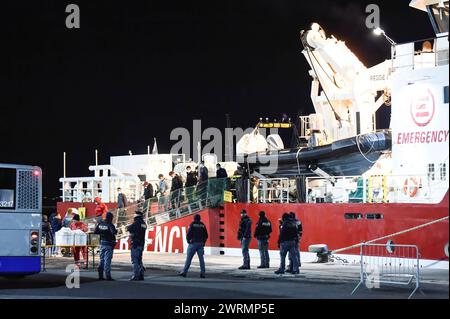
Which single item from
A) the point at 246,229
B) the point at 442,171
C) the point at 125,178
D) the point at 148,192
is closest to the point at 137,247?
the point at 246,229

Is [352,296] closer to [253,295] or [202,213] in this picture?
[253,295]

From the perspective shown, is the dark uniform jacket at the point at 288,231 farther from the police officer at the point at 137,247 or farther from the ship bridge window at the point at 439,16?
the ship bridge window at the point at 439,16

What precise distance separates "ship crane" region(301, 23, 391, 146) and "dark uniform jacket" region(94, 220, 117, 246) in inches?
497

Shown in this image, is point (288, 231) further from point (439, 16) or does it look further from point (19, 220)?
point (439, 16)

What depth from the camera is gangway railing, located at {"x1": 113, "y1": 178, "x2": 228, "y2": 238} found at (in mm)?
27453

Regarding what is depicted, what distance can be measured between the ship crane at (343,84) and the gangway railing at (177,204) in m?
4.96

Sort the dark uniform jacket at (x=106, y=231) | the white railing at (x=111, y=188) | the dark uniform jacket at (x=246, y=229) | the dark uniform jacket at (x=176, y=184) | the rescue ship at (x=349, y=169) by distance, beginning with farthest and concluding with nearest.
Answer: the white railing at (x=111, y=188)
the dark uniform jacket at (x=176, y=184)
the dark uniform jacket at (x=246, y=229)
the rescue ship at (x=349, y=169)
the dark uniform jacket at (x=106, y=231)

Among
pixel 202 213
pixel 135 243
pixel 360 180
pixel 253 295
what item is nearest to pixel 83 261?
pixel 202 213

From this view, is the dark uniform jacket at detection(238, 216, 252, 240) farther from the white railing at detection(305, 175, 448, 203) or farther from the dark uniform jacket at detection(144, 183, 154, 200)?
the dark uniform jacket at detection(144, 183, 154, 200)

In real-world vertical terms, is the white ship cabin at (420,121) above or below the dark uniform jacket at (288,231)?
above

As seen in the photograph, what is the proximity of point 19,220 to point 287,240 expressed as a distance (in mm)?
6760

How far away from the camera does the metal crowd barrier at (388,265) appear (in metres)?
16.1

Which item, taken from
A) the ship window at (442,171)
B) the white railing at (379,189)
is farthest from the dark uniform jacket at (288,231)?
the ship window at (442,171)
